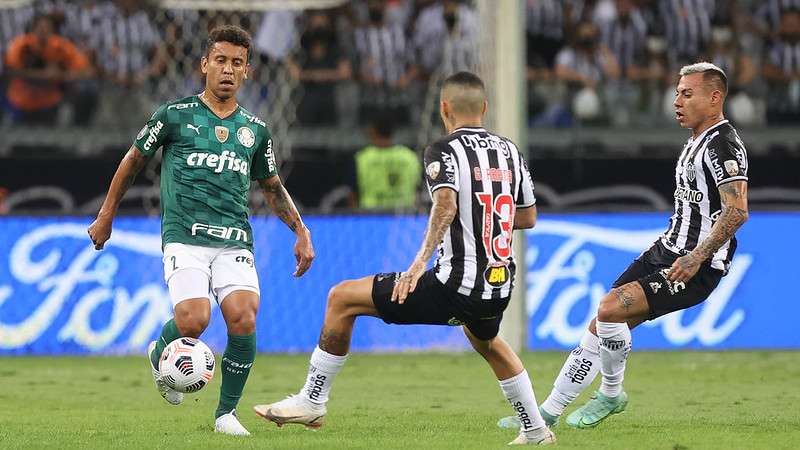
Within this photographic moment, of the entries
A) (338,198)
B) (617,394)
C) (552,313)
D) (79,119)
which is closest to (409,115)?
(338,198)

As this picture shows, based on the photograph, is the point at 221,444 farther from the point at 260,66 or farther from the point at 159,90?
the point at 159,90

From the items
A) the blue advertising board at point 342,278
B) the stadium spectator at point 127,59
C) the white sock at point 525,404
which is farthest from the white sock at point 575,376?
the stadium spectator at point 127,59

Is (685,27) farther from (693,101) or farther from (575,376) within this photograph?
(575,376)

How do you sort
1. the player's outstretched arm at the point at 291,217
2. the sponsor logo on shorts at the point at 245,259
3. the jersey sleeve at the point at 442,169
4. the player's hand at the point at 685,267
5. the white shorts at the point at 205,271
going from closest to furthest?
1. the jersey sleeve at the point at 442,169
2. the white shorts at the point at 205,271
3. the sponsor logo on shorts at the point at 245,259
4. the player's hand at the point at 685,267
5. the player's outstretched arm at the point at 291,217

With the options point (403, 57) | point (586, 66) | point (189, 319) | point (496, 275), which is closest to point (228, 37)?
point (189, 319)

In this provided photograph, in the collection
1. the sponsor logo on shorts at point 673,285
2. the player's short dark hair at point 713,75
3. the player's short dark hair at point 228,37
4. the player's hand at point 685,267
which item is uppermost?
the player's short dark hair at point 228,37

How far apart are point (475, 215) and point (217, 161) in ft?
5.06

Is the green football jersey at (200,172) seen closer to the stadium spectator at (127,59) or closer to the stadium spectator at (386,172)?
the stadium spectator at (386,172)

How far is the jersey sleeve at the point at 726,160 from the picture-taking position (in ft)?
26.3

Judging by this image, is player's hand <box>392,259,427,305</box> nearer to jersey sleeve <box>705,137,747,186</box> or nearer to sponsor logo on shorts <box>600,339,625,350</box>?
sponsor logo on shorts <box>600,339,625,350</box>

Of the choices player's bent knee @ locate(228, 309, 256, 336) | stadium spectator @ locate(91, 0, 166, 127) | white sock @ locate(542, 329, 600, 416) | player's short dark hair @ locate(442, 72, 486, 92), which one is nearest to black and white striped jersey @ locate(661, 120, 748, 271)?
white sock @ locate(542, 329, 600, 416)

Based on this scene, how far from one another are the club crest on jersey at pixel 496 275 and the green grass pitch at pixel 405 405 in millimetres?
826

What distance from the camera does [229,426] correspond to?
777cm

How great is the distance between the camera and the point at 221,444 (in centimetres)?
726
